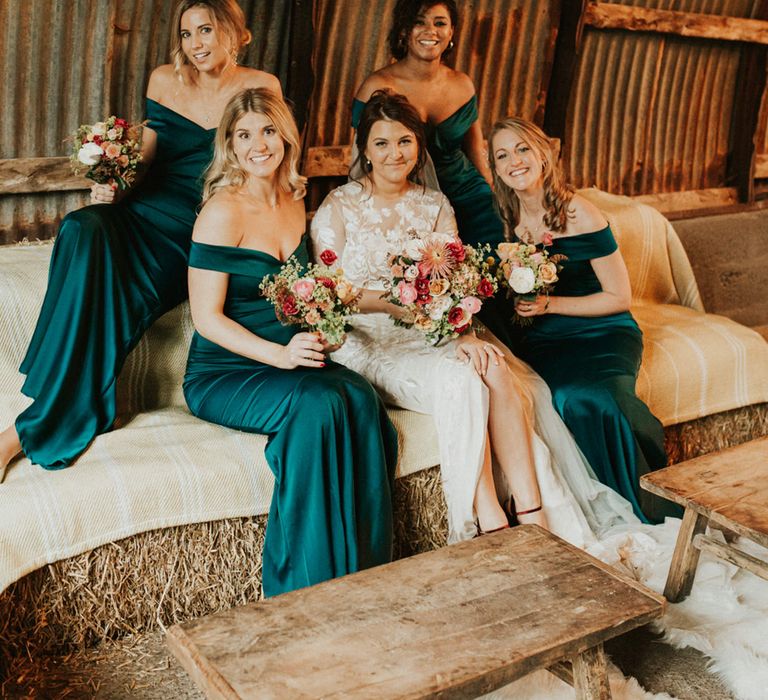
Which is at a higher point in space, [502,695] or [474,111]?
[474,111]

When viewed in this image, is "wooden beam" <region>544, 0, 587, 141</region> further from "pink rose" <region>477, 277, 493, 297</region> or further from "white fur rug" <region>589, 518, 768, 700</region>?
"white fur rug" <region>589, 518, 768, 700</region>

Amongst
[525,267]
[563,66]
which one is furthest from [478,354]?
[563,66]

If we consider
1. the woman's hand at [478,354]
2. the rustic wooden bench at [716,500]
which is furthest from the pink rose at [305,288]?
the rustic wooden bench at [716,500]

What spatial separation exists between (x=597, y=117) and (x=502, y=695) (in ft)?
15.7

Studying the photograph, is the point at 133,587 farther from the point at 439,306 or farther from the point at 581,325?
the point at 581,325

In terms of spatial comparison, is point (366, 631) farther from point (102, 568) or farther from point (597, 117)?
point (597, 117)

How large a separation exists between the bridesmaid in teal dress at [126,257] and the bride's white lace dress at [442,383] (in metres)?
0.58

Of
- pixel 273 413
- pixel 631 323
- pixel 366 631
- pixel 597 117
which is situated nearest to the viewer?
pixel 366 631

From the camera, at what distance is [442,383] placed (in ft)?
12.0

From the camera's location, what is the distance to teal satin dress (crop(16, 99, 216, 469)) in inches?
136

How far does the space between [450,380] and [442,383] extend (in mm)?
34

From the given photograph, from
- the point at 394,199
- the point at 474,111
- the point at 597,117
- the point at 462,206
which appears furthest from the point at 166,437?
the point at 597,117

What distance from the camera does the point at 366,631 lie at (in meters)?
2.34

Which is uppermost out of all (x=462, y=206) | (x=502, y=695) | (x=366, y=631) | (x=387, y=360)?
(x=462, y=206)
